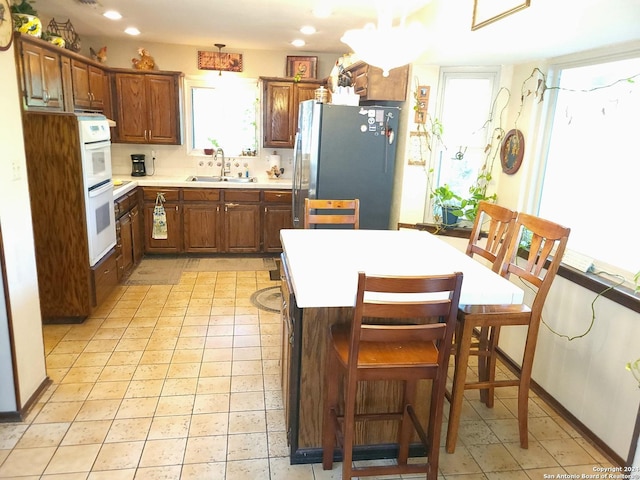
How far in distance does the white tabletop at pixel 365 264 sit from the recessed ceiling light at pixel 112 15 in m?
2.66

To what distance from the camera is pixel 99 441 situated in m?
2.19

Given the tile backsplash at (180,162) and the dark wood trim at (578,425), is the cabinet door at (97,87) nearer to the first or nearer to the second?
the tile backsplash at (180,162)

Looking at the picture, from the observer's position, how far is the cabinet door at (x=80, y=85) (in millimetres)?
3988

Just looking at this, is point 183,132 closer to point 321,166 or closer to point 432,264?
point 321,166

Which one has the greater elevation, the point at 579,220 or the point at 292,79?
the point at 292,79

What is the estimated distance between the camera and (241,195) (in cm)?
506

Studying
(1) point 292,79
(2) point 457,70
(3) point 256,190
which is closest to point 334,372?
(2) point 457,70

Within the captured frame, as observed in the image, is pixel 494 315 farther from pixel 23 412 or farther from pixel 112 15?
pixel 112 15

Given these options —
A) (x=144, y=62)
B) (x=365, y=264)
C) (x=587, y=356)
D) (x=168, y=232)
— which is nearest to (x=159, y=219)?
(x=168, y=232)

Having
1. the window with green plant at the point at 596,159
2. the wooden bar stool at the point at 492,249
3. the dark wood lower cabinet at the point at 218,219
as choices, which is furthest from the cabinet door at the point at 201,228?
the window with green plant at the point at 596,159

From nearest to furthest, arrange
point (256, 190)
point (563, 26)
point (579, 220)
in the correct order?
point (563, 26) < point (579, 220) < point (256, 190)

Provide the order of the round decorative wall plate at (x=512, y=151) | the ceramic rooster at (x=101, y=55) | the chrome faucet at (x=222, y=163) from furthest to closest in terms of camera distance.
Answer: the chrome faucet at (x=222, y=163)
the ceramic rooster at (x=101, y=55)
the round decorative wall plate at (x=512, y=151)

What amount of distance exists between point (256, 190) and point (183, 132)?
3.88 feet

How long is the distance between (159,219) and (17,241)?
262cm
